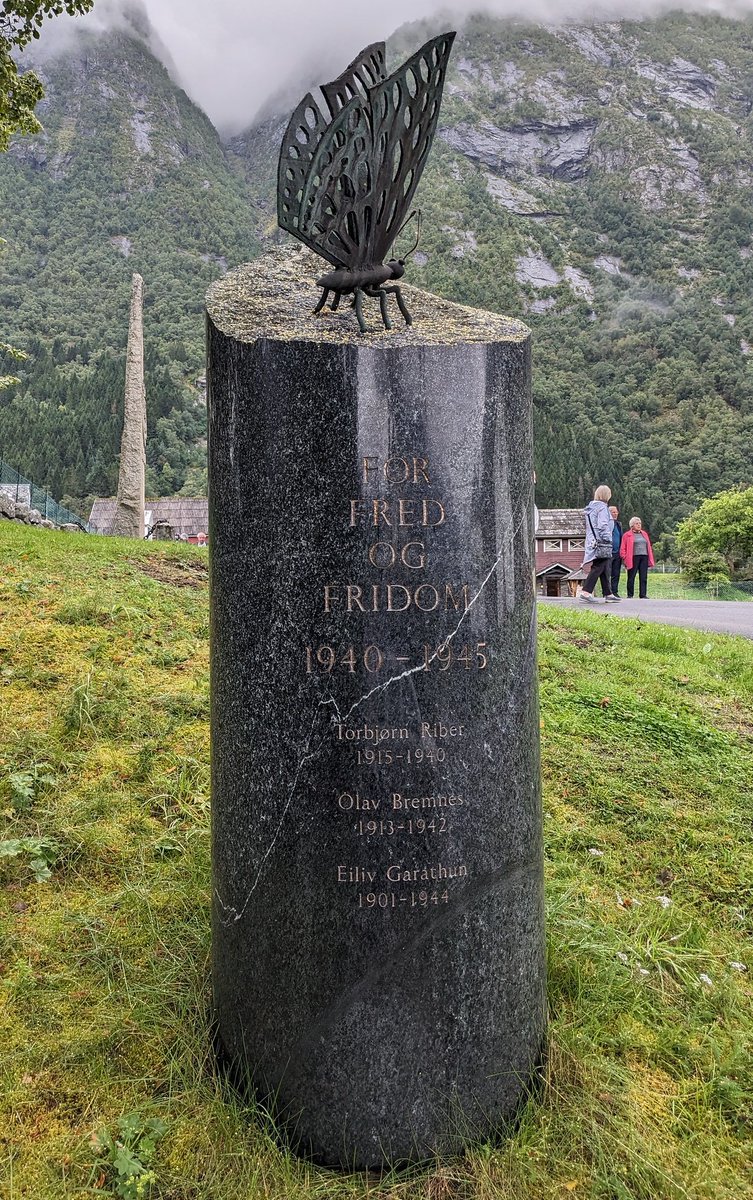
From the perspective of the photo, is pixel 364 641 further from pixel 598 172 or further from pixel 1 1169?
→ pixel 598 172

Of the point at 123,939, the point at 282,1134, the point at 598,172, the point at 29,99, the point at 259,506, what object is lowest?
the point at 282,1134

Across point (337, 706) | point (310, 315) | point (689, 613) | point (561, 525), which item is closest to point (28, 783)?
point (337, 706)

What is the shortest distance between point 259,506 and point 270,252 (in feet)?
5.47

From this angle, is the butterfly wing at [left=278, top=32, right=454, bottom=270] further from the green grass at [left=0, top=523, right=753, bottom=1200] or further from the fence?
the fence

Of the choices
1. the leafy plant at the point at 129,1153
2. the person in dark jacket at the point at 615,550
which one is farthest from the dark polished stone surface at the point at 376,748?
the person in dark jacket at the point at 615,550

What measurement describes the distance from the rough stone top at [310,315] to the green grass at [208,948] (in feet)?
7.80

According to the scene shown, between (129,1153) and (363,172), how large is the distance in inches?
125

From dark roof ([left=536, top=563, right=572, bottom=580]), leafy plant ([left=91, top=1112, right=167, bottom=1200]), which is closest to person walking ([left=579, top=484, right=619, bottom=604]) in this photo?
leafy plant ([left=91, top=1112, right=167, bottom=1200])

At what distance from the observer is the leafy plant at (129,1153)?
2.18 metres

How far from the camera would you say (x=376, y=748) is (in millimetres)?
2385

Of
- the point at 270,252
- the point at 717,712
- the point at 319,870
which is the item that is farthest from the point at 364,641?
the point at 717,712

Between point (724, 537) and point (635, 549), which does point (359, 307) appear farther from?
point (724, 537)

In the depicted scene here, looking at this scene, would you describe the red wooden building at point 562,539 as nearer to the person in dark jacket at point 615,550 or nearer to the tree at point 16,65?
the person in dark jacket at point 615,550

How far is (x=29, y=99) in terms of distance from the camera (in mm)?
8602
